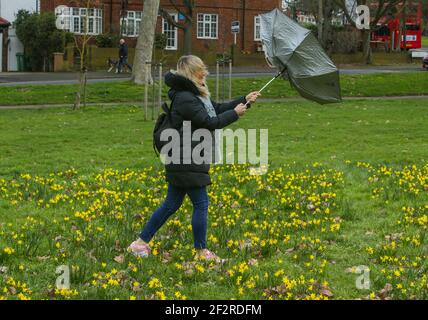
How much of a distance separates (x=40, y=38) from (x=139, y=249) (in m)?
38.2

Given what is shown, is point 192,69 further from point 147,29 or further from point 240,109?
point 147,29

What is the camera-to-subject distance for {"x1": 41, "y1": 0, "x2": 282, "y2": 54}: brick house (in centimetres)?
4981

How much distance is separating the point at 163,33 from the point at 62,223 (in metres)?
43.4

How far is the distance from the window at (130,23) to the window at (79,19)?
4.92 ft

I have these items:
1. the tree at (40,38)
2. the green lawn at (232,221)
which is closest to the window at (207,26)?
the tree at (40,38)

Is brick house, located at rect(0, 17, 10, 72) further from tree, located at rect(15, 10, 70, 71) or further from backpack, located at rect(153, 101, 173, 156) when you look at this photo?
backpack, located at rect(153, 101, 173, 156)

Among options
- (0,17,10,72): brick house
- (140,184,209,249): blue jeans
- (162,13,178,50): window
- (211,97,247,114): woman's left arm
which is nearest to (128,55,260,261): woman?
(140,184,209,249): blue jeans

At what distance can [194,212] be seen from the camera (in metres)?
7.50

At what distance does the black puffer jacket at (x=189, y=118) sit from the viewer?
7.18 metres

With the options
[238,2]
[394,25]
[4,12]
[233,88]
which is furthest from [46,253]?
[394,25]

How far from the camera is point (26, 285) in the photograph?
6.43 metres

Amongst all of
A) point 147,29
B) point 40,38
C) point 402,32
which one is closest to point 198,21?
point 40,38
